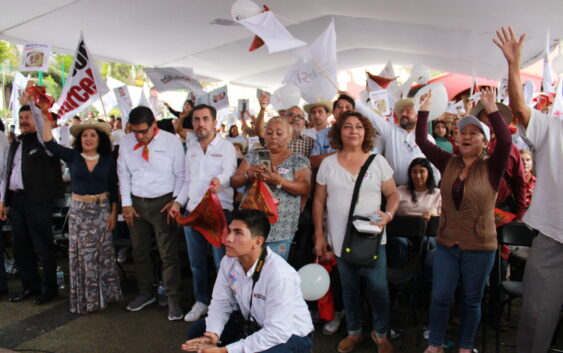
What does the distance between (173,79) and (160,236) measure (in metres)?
3.88

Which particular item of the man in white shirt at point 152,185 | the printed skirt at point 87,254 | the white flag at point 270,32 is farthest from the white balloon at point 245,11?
the printed skirt at point 87,254

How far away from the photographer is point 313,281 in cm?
299

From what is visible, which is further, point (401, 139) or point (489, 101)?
point (401, 139)

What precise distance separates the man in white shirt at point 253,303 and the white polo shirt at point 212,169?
132 centimetres

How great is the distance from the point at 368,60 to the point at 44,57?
10.2m

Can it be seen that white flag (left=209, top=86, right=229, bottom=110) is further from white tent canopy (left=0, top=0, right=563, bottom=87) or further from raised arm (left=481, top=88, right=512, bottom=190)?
raised arm (left=481, top=88, right=512, bottom=190)

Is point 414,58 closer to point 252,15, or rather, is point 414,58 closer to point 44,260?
point 252,15

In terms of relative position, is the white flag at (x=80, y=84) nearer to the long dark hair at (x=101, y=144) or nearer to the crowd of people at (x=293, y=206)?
the crowd of people at (x=293, y=206)

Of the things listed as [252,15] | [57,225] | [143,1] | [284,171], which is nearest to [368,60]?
[143,1]

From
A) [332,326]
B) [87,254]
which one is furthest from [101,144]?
[332,326]

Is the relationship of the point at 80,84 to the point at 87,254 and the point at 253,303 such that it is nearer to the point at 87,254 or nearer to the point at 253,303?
the point at 87,254

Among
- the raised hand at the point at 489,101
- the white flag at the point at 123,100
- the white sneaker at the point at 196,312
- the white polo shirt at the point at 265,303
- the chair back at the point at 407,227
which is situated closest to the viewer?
the white polo shirt at the point at 265,303

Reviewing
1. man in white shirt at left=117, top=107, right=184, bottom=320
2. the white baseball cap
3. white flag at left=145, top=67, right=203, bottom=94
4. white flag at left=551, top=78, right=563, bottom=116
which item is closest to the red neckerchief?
man in white shirt at left=117, top=107, right=184, bottom=320

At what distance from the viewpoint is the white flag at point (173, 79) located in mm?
7184
